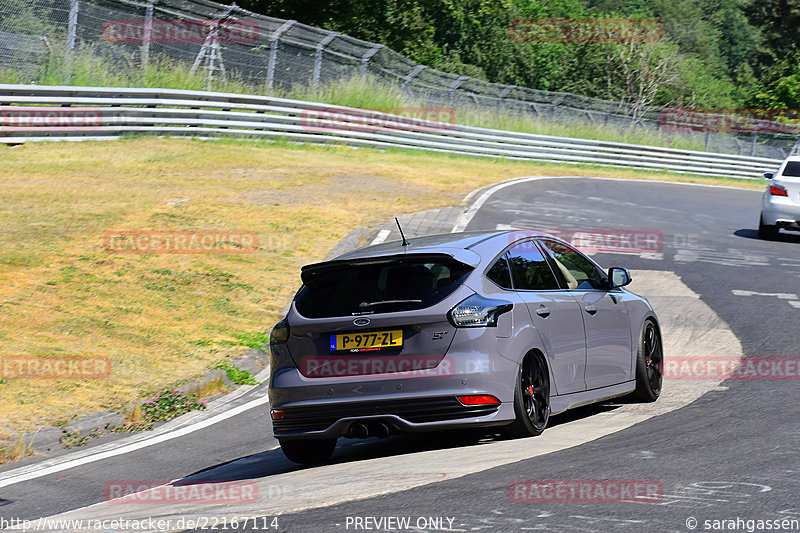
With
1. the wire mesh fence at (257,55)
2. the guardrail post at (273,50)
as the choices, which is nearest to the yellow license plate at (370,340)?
the wire mesh fence at (257,55)

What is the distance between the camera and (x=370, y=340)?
7141 mm

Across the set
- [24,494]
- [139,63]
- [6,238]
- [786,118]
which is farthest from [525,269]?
[786,118]

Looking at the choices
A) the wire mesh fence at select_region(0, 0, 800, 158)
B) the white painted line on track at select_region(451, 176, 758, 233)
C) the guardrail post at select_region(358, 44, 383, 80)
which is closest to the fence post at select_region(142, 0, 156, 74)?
the wire mesh fence at select_region(0, 0, 800, 158)

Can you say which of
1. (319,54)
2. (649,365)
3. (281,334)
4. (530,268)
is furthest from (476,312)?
(319,54)

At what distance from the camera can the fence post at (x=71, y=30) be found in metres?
25.4

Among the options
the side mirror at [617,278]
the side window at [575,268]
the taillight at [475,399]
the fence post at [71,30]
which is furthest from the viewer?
the fence post at [71,30]

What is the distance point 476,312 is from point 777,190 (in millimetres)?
15760

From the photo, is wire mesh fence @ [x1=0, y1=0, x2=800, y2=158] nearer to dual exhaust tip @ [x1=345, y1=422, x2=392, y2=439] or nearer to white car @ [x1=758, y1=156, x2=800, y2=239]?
white car @ [x1=758, y1=156, x2=800, y2=239]

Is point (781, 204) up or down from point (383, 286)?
up

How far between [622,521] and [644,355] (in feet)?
14.0

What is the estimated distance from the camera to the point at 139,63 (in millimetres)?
27969

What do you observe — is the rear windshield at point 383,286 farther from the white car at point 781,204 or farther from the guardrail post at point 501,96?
the guardrail post at point 501,96

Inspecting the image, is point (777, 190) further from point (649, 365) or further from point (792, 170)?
point (649, 365)

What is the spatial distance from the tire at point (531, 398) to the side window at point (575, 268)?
3.53ft
